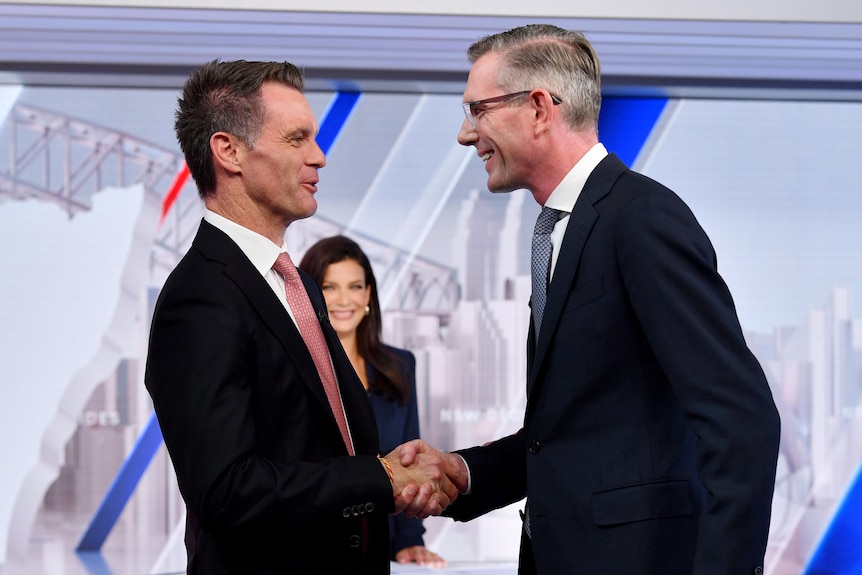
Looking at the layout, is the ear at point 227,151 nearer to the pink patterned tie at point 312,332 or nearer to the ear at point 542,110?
the pink patterned tie at point 312,332

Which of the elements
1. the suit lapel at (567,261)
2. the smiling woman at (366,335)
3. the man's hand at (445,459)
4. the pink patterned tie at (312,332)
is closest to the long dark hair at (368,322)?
the smiling woman at (366,335)

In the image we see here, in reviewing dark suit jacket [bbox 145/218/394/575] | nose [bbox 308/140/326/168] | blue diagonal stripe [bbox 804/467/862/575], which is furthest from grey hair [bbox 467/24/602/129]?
blue diagonal stripe [bbox 804/467/862/575]

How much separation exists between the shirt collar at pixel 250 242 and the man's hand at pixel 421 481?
44 cm

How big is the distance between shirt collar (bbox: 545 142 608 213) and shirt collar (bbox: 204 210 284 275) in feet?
1.78

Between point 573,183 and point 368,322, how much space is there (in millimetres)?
2020

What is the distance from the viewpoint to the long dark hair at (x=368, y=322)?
365cm

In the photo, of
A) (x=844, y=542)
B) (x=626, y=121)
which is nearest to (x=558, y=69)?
(x=626, y=121)

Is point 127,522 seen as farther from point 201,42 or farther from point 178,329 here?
point 178,329

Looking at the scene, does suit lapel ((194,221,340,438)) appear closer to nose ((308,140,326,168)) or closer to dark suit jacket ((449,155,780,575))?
nose ((308,140,326,168))

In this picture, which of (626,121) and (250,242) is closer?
(250,242)

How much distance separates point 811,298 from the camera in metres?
4.77

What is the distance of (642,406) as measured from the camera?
1589 mm

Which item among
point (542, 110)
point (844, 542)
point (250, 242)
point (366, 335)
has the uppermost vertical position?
point (542, 110)

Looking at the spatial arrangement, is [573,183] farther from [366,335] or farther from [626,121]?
[626,121]
